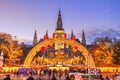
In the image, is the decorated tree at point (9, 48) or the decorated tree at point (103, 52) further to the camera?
the decorated tree at point (9, 48)

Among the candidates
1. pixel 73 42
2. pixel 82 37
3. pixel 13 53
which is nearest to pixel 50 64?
pixel 13 53

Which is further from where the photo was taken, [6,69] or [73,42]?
[6,69]

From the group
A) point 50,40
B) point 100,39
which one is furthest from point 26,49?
point 50,40

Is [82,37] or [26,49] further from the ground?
[82,37]

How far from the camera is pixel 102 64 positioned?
64375 mm

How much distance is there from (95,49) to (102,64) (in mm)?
7814

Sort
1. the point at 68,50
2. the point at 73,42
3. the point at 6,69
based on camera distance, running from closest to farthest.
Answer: the point at 73,42, the point at 6,69, the point at 68,50

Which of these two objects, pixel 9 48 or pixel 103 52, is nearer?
pixel 9 48

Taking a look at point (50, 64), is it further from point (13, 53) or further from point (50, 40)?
point (50, 40)

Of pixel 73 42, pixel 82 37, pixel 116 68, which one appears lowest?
pixel 116 68

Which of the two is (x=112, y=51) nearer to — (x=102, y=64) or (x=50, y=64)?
(x=102, y=64)

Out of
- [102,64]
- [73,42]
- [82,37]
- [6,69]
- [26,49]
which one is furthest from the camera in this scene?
[82,37]

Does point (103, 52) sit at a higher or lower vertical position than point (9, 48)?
lower

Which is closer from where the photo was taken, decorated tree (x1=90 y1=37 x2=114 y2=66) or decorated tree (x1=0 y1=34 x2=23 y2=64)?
decorated tree (x1=90 y1=37 x2=114 y2=66)
